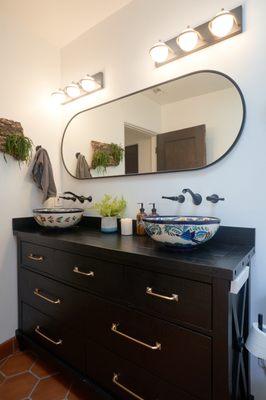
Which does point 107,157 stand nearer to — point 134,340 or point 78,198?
point 78,198

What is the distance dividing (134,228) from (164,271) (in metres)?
0.67

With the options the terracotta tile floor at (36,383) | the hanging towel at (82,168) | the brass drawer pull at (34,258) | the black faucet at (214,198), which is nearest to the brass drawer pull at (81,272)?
the brass drawer pull at (34,258)

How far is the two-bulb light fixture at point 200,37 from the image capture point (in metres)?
1.22

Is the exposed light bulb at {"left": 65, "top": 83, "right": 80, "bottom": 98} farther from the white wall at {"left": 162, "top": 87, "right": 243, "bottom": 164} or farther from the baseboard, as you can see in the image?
the baseboard

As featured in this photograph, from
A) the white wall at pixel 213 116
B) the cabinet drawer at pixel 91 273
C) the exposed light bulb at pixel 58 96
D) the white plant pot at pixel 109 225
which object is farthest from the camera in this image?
the exposed light bulb at pixel 58 96

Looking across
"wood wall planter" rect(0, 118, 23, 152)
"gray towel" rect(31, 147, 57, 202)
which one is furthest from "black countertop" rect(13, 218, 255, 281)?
"wood wall planter" rect(0, 118, 23, 152)

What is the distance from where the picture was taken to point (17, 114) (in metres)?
1.86

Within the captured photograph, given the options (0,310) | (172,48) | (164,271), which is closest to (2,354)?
(0,310)

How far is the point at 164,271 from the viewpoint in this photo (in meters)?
0.98

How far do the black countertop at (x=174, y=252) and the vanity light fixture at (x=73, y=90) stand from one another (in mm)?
1168

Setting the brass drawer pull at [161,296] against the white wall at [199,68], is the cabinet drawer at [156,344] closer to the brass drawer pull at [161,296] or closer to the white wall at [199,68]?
the brass drawer pull at [161,296]

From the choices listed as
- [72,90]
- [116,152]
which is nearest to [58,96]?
[72,90]

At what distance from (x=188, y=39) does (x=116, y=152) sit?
82cm

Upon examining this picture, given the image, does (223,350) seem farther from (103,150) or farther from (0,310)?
(0,310)
